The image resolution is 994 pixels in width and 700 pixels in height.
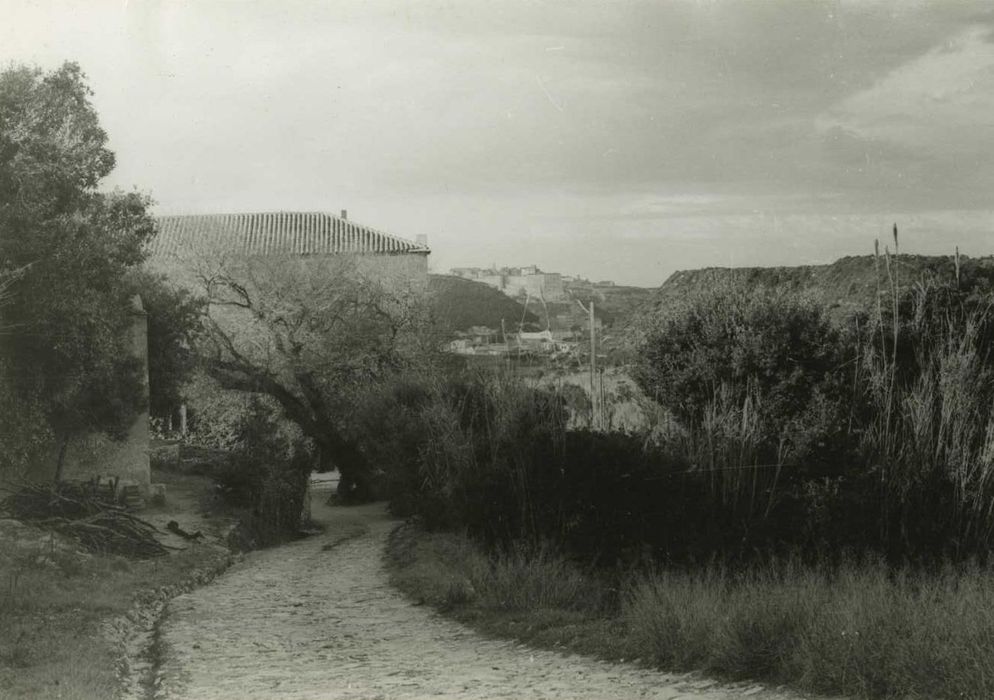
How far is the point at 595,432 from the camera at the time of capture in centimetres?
1537

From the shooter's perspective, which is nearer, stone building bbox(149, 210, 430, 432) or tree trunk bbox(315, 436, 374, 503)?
tree trunk bbox(315, 436, 374, 503)

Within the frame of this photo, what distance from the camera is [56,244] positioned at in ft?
49.8

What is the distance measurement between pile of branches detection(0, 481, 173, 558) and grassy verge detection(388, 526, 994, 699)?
19.4 ft

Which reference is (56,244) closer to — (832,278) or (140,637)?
(140,637)

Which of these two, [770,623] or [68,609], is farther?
[68,609]

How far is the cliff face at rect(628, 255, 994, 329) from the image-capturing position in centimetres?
1858

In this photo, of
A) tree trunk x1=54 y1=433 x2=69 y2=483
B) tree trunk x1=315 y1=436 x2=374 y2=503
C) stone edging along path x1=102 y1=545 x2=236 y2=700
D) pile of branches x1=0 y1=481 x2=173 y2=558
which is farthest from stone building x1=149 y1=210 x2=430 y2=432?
stone edging along path x1=102 y1=545 x2=236 y2=700

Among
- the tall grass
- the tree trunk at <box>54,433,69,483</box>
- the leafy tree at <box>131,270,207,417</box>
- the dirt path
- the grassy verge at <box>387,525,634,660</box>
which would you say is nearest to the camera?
the tall grass

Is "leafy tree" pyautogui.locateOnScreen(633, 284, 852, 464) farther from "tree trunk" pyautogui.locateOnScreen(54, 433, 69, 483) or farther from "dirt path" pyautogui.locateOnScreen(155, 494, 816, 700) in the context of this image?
"tree trunk" pyautogui.locateOnScreen(54, 433, 69, 483)

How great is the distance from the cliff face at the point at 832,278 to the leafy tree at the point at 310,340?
12.9 m

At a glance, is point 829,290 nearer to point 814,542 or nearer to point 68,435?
point 814,542

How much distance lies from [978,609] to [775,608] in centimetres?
165

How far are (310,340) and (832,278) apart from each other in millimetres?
17476

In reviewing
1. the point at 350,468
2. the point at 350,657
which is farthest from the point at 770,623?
the point at 350,468
